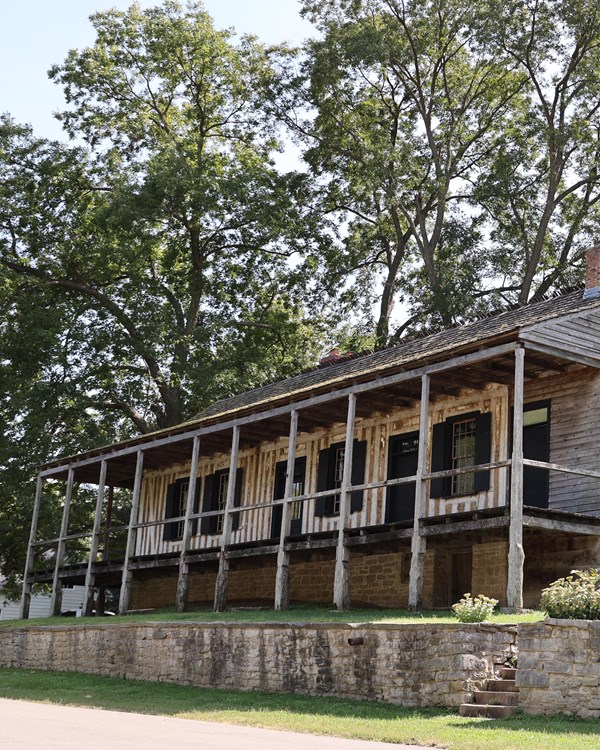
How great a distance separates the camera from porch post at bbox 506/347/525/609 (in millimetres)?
16188

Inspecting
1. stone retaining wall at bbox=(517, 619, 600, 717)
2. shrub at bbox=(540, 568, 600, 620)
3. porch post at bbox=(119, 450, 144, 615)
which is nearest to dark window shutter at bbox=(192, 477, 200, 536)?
porch post at bbox=(119, 450, 144, 615)

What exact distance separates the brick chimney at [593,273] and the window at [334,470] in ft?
19.0

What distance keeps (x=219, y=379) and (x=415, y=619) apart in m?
22.9

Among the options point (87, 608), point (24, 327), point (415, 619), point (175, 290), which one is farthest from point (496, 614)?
point (175, 290)

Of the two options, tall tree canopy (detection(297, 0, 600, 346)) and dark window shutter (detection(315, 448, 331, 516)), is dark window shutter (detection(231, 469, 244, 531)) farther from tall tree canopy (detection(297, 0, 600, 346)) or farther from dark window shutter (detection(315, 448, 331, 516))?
tall tree canopy (detection(297, 0, 600, 346))

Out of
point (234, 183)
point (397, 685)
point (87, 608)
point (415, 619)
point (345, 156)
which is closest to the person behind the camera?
point (397, 685)

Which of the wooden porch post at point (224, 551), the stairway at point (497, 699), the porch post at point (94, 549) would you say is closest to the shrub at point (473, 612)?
the stairway at point (497, 699)

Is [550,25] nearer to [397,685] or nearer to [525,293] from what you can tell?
[525,293]

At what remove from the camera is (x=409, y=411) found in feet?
73.4

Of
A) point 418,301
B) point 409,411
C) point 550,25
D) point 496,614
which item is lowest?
point 496,614

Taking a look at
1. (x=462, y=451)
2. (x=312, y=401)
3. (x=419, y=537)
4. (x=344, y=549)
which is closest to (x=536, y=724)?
(x=419, y=537)

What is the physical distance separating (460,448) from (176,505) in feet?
35.0

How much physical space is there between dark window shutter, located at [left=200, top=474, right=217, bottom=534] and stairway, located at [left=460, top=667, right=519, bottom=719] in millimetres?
14828

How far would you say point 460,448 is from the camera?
2117cm
